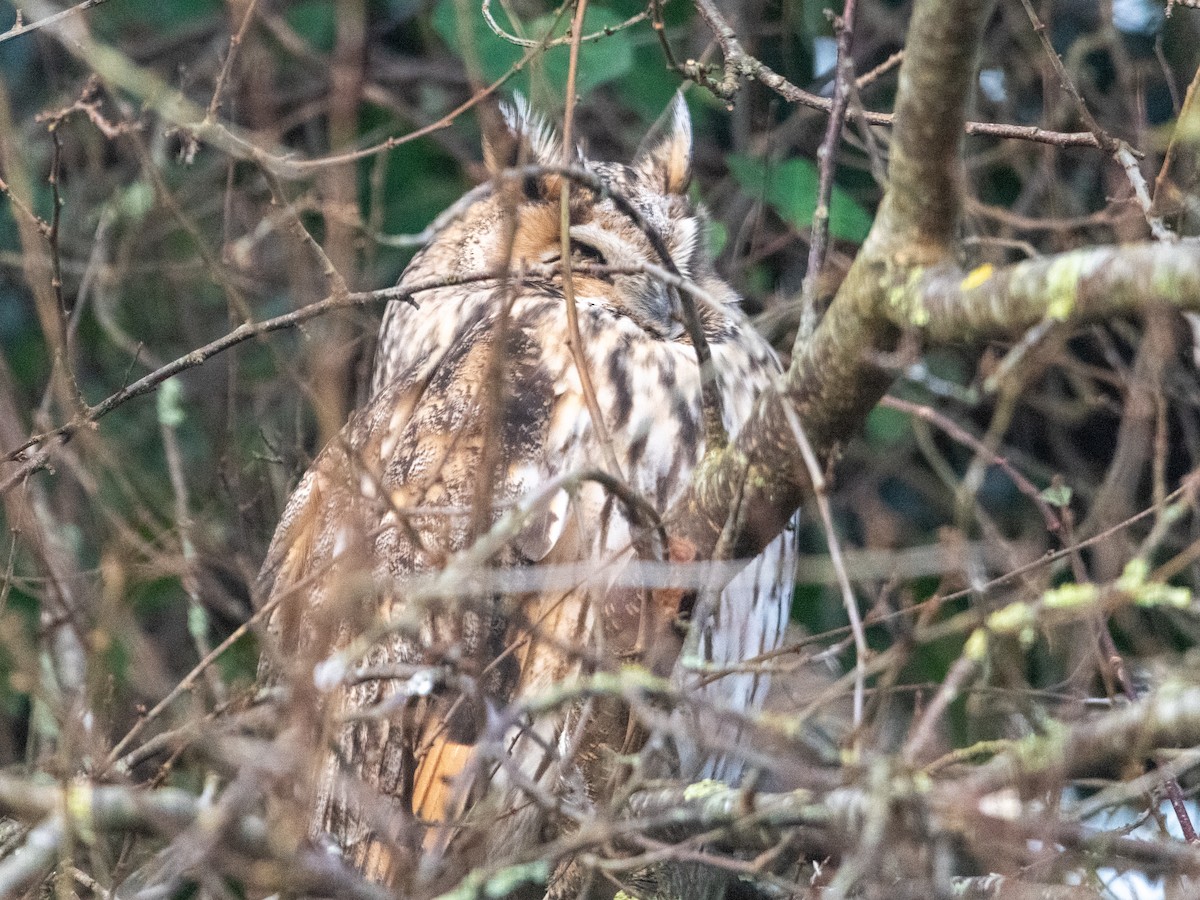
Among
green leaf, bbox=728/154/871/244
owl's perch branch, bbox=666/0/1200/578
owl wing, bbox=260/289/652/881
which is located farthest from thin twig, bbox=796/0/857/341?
green leaf, bbox=728/154/871/244

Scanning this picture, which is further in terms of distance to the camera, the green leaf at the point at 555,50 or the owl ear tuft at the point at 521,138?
the owl ear tuft at the point at 521,138

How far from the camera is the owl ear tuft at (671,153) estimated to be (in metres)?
3.17

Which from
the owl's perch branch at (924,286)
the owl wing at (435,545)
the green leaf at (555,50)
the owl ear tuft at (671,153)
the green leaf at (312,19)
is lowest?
the owl wing at (435,545)

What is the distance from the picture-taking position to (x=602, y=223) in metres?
2.94

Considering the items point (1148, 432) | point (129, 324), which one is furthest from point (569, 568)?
point (129, 324)

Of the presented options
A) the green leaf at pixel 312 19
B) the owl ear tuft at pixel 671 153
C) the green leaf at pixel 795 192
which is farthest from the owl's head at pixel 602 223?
the green leaf at pixel 312 19

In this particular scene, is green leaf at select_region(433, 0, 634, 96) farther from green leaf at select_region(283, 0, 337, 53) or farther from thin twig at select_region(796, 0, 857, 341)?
thin twig at select_region(796, 0, 857, 341)

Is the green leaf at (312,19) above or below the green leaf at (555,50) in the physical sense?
above

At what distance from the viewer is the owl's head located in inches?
115

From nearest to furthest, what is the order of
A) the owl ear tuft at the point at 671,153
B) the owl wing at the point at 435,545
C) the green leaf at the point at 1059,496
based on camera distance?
1. the green leaf at the point at 1059,496
2. the owl wing at the point at 435,545
3. the owl ear tuft at the point at 671,153

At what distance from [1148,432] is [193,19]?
2555 mm

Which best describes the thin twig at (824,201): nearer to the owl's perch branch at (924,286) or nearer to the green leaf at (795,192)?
the owl's perch branch at (924,286)

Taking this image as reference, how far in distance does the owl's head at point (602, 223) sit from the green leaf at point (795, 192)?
184mm

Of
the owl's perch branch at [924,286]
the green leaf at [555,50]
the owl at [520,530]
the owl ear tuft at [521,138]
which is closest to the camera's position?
the owl's perch branch at [924,286]
